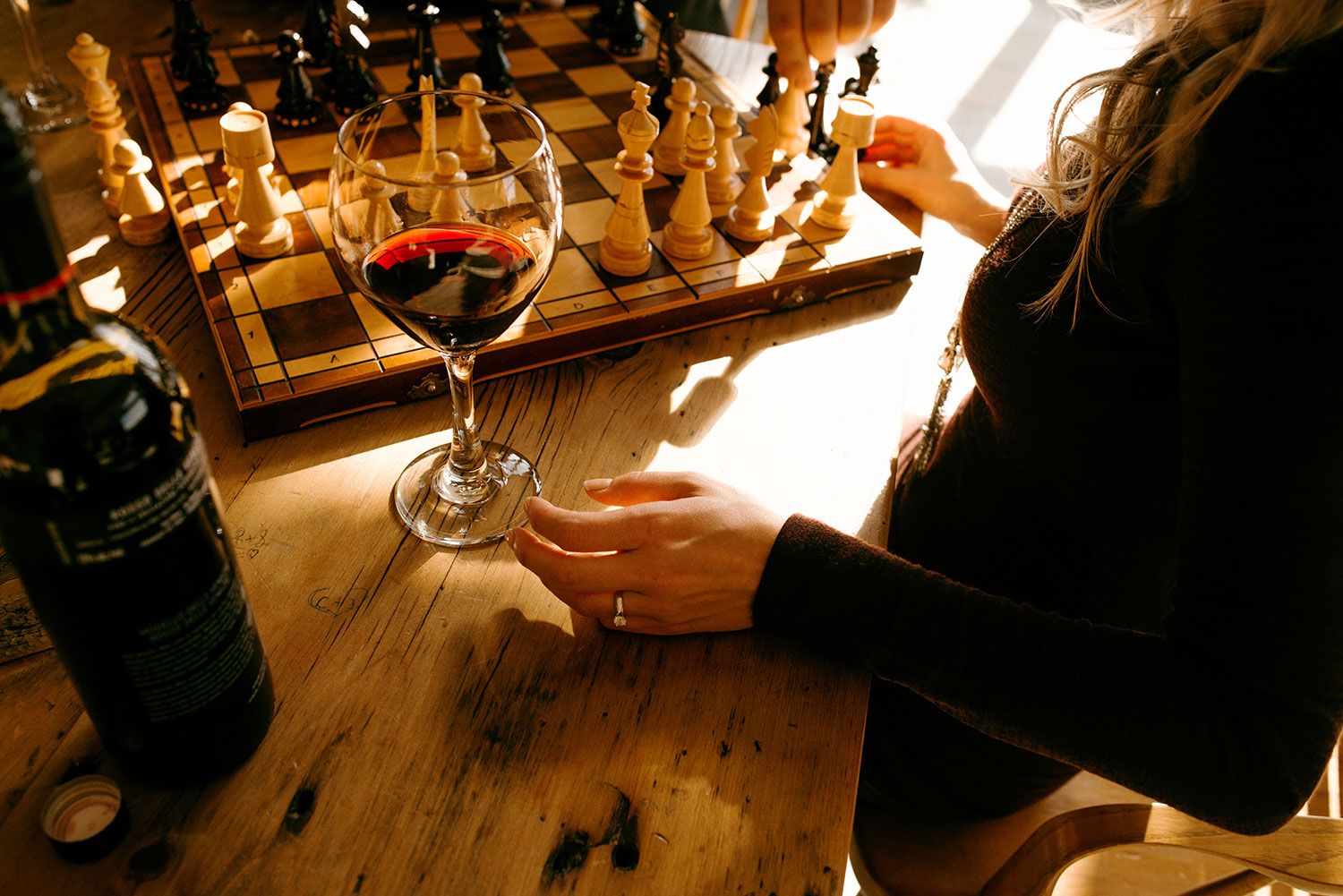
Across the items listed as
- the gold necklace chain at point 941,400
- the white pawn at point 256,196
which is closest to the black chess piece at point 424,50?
the white pawn at point 256,196

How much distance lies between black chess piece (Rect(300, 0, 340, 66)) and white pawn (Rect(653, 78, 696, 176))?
615mm

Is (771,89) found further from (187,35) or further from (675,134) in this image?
(187,35)

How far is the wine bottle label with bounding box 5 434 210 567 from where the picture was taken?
40 cm

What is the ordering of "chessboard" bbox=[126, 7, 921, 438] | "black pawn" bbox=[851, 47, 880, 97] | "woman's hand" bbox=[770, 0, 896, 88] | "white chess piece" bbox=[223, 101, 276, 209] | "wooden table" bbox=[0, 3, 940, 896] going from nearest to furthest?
"wooden table" bbox=[0, 3, 940, 896], "chessboard" bbox=[126, 7, 921, 438], "white chess piece" bbox=[223, 101, 276, 209], "woman's hand" bbox=[770, 0, 896, 88], "black pawn" bbox=[851, 47, 880, 97]

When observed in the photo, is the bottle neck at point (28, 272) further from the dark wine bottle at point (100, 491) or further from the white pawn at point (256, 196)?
the white pawn at point (256, 196)

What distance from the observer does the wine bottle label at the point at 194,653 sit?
46cm

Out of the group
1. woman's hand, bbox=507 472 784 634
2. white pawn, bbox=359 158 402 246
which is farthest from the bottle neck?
woman's hand, bbox=507 472 784 634

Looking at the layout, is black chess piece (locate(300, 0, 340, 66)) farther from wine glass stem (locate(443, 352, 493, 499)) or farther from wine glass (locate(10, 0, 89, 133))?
wine glass stem (locate(443, 352, 493, 499))

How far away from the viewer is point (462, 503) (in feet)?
2.63

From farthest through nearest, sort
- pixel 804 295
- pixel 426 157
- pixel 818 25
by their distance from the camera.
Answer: pixel 818 25
pixel 804 295
pixel 426 157

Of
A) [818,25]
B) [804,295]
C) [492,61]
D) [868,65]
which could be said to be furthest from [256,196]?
[868,65]

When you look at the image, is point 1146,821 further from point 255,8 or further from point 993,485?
point 255,8

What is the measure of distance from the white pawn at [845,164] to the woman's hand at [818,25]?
0.15 meters

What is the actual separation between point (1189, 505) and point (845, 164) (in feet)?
2.27
